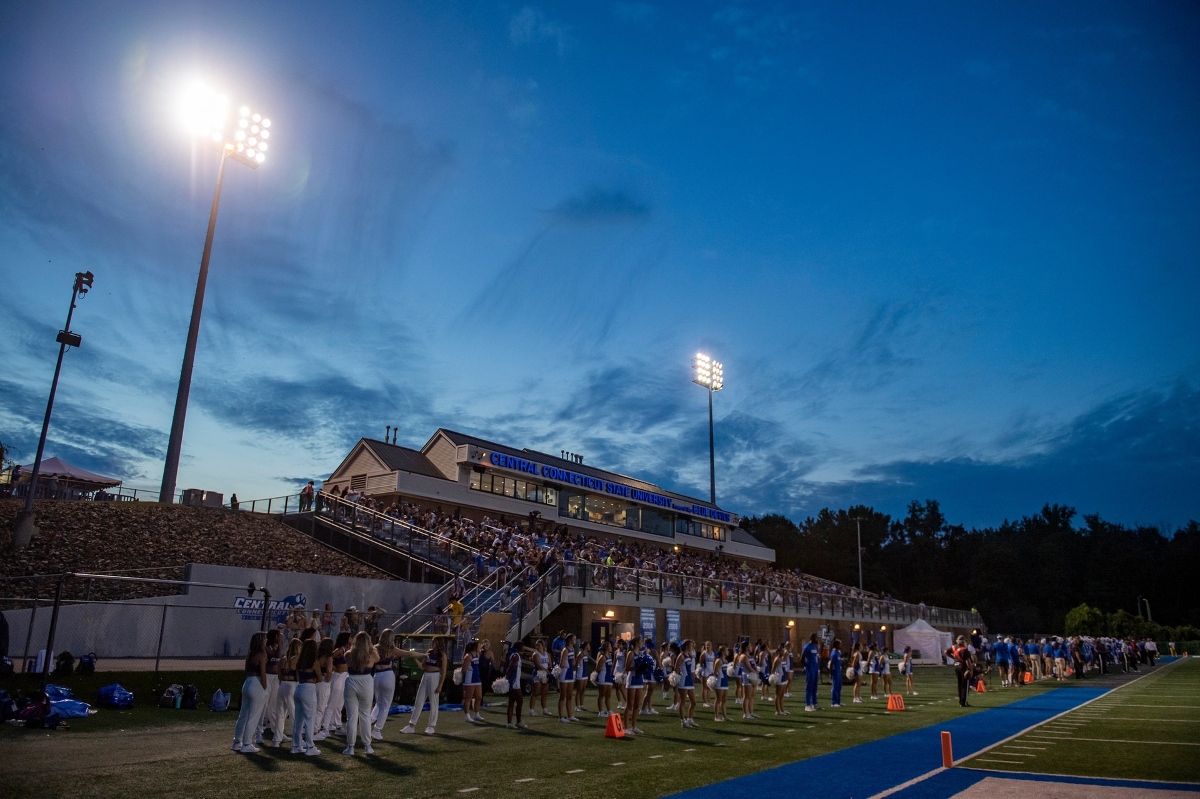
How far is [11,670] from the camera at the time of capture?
54.9ft

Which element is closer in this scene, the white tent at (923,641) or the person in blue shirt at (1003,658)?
the person in blue shirt at (1003,658)

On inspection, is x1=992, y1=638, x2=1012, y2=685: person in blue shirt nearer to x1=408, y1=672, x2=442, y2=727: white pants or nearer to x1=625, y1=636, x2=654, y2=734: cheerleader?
x1=625, y1=636, x2=654, y2=734: cheerleader

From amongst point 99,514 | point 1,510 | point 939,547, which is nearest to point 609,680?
point 99,514

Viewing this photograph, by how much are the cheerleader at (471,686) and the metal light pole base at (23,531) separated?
1999cm

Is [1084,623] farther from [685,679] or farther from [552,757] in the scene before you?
[552,757]

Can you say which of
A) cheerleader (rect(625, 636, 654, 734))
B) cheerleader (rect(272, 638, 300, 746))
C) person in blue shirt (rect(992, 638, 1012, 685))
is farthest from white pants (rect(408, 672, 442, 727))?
person in blue shirt (rect(992, 638, 1012, 685))

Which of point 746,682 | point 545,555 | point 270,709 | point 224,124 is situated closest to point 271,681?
point 270,709

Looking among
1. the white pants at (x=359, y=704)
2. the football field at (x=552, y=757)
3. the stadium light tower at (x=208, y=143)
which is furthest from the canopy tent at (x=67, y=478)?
the white pants at (x=359, y=704)

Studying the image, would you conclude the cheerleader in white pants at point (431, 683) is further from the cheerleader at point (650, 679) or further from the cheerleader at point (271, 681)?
the cheerleader at point (650, 679)

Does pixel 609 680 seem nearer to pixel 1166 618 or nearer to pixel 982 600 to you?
pixel 982 600

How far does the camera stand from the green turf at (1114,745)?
38.0 ft

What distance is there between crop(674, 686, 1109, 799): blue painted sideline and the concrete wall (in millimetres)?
12956

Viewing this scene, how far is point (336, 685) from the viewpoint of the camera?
13812 mm

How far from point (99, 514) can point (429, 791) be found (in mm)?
29455
